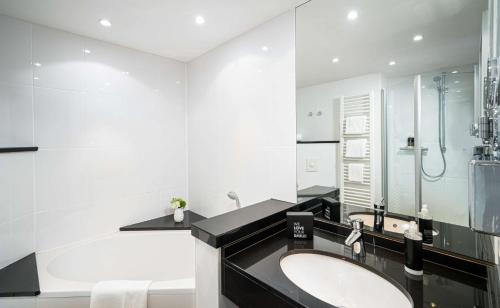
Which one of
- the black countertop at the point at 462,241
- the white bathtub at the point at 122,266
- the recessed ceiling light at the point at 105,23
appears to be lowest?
the white bathtub at the point at 122,266

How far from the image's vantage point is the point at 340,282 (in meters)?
0.97

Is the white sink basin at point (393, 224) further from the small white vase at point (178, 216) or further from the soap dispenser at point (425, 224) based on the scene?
the small white vase at point (178, 216)

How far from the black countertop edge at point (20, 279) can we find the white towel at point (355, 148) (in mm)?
1966

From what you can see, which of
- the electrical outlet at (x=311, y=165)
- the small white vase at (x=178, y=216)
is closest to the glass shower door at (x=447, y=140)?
the electrical outlet at (x=311, y=165)

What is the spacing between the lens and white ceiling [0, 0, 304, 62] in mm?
1460

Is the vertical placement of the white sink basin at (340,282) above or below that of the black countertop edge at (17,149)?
below

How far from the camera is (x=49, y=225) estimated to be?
1769mm

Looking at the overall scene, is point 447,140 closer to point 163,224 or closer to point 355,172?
point 355,172

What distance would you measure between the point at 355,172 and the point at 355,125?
27cm

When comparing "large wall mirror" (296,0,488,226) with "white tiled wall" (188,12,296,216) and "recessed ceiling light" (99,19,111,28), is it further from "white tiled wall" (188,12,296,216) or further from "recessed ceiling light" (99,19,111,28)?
"recessed ceiling light" (99,19,111,28)

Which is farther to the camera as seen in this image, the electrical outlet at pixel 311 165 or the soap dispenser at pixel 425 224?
the electrical outlet at pixel 311 165

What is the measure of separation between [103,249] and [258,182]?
1.47m

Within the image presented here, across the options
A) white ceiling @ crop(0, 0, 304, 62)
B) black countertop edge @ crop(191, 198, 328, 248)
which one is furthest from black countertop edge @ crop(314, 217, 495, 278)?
white ceiling @ crop(0, 0, 304, 62)

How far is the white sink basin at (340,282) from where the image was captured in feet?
2.76
